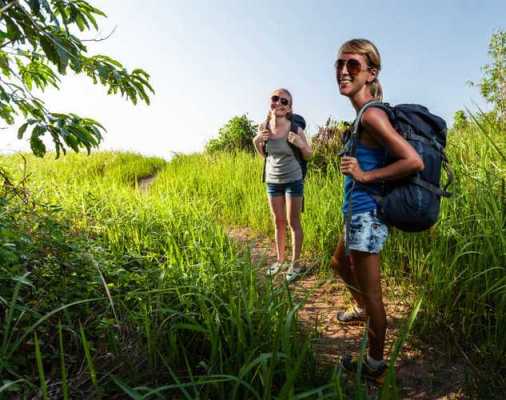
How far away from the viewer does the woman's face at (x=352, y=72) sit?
2.23 meters

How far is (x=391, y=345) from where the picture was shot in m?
2.59

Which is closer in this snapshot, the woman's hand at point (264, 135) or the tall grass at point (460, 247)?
the tall grass at point (460, 247)

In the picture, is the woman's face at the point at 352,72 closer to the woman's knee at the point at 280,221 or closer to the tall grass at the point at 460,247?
the tall grass at the point at 460,247

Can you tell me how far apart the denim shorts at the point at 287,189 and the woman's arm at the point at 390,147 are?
81.1 inches

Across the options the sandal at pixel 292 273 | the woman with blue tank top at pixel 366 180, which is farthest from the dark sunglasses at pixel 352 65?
the sandal at pixel 292 273

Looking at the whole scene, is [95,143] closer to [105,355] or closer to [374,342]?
[105,355]

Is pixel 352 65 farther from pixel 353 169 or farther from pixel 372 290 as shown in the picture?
pixel 372 290

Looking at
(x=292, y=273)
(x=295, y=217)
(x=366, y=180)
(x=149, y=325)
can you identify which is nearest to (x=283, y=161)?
(x=295, y=217)

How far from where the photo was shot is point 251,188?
7.18m

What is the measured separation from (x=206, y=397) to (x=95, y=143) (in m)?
1.72

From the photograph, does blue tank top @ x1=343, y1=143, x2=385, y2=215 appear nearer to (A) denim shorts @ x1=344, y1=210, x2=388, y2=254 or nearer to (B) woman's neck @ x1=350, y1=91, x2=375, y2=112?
(A) denim shorts @ x1=344, y1=210, x2=388, y2=254

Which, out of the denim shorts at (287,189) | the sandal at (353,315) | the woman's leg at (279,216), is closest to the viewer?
the sandal at (353,315)

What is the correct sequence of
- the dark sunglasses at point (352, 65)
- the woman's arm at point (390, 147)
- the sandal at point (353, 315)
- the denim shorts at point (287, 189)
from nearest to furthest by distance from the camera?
the woman's arm at point (390, 147), the dark sunglasses at point (352, 65), the sandal at point (353, 315), the denim shorts at point (287, 189)

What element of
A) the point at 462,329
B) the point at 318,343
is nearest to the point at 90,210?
the point at 318,343
